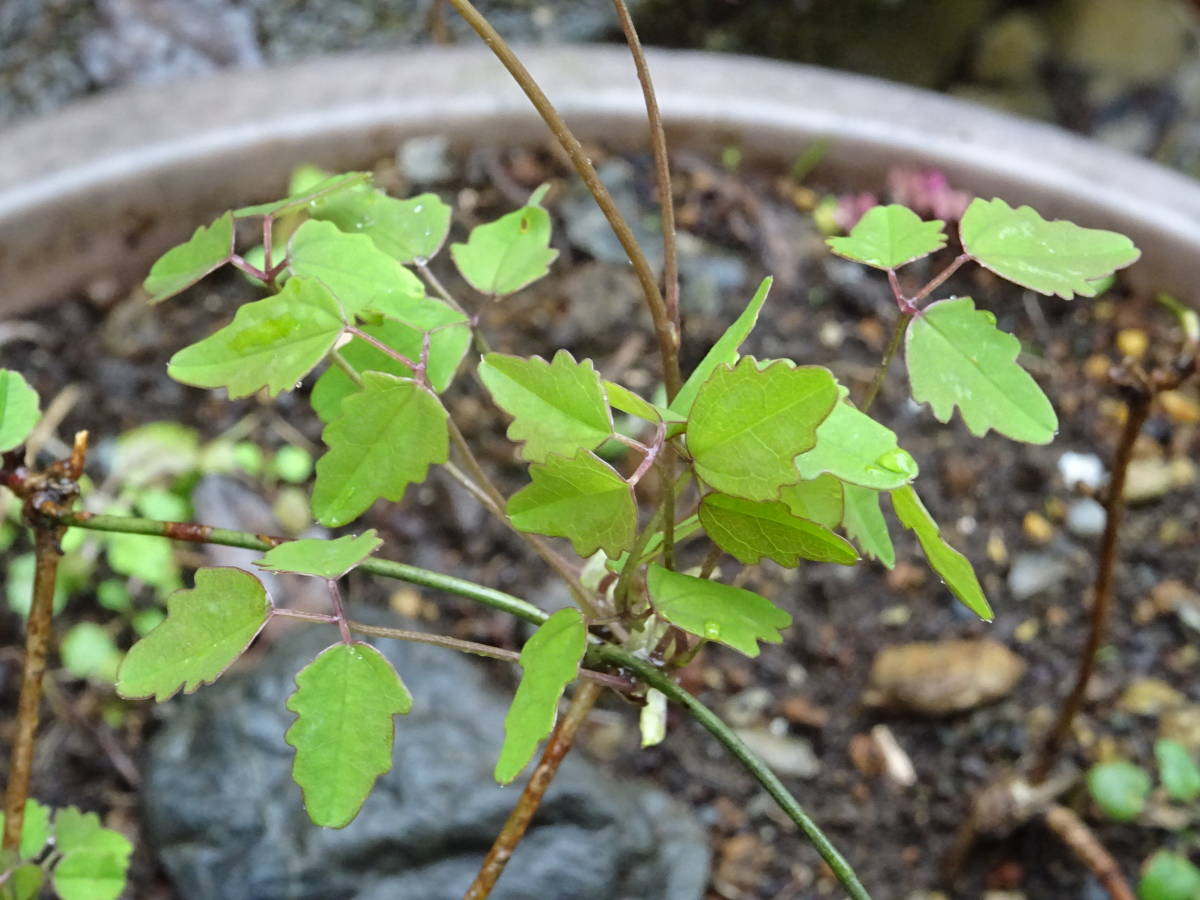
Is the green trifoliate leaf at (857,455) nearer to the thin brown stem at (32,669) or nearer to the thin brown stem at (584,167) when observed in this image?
the thin brown stem at (584,167)

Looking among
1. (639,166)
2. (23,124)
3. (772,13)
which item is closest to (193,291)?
(23,124)

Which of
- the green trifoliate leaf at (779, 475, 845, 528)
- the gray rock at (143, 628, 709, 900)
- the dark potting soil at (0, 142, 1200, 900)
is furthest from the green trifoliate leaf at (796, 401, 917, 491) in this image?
the gray rock at (143, 628, 709, 900)

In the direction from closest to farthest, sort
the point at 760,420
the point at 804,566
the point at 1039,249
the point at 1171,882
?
the point at 760,420
the point at 1039,249
the point at 1171,882
the point at 804,566

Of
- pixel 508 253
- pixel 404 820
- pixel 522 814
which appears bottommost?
pixel 404 820

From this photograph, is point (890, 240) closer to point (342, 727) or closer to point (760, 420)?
point (760, 420)

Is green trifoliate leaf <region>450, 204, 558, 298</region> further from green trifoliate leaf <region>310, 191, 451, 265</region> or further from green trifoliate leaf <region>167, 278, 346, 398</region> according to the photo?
green trifoliate leaf <region>167, 278, 346, 398</region>

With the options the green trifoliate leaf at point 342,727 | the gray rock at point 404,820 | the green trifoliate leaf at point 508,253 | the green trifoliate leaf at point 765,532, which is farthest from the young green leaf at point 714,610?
the gray rock at point 404,820

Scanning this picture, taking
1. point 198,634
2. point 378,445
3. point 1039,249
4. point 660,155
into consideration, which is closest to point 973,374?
point 1039,249
